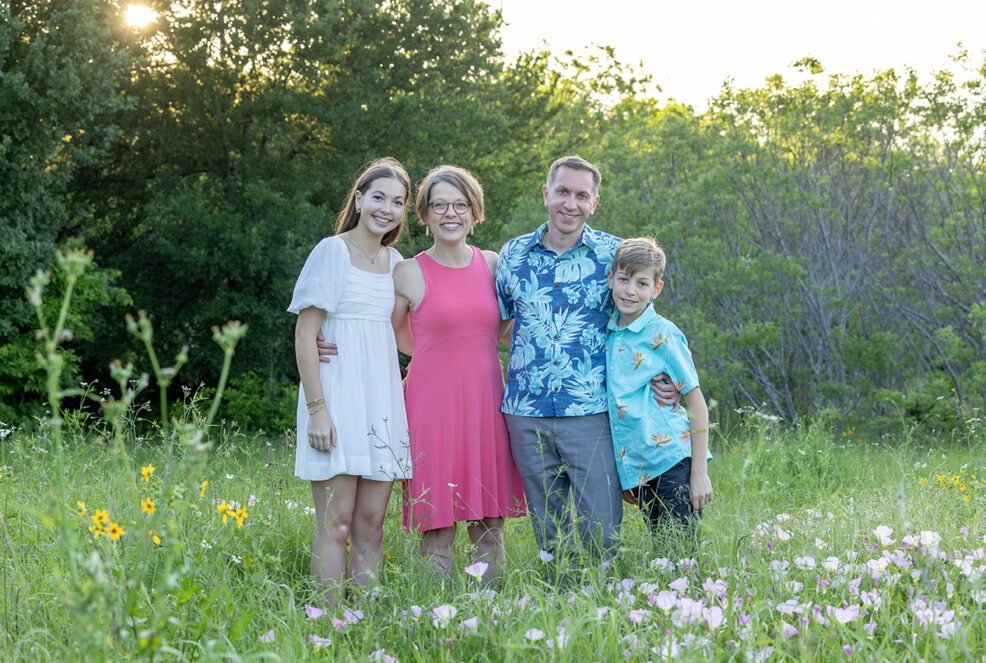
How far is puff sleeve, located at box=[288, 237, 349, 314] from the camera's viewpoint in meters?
3.23

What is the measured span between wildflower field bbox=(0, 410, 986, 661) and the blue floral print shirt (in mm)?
585

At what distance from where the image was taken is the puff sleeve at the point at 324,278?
3231 millimetres

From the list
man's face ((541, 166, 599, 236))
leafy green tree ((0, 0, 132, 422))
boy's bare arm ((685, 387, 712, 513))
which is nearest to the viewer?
boy's bare arm ((685, 387, 712, 513))

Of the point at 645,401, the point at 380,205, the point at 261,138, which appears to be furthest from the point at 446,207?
the point at 261,138

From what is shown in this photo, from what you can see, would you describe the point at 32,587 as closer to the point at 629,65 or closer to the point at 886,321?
the point at 886,321

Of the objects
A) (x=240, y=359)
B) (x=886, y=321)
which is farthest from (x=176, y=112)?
(x=886, y=321)

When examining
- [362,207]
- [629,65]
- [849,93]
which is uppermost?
[629,65]

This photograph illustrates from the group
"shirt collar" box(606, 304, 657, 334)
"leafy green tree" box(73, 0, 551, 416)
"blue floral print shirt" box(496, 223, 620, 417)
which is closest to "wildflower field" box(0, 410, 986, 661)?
"blue floral print shirt" box(496, 223, 620, 417)

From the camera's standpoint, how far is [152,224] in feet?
39.8

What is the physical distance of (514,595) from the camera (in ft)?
8.96

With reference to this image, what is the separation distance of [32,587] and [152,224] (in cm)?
995

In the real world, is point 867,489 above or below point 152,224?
below

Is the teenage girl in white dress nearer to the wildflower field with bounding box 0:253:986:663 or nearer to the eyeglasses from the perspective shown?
the eyeglasses

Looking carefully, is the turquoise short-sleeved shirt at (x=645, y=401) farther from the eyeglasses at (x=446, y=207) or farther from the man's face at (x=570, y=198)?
the eyeglasses at (x=446, y=207)
